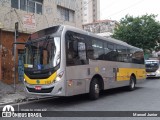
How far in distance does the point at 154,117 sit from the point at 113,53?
6257 mm

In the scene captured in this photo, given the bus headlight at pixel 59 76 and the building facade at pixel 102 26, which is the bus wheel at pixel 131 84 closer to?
the bus headlight at pixel 59 76

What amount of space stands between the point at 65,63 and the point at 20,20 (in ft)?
27.9

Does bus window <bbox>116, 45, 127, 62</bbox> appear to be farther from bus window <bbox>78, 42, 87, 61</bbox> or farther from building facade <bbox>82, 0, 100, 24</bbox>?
building facade <bbox>82, 0, 100, 24</bbox>

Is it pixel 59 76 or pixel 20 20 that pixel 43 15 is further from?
pixel 59 76

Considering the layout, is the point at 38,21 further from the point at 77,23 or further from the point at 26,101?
the point at 26,101

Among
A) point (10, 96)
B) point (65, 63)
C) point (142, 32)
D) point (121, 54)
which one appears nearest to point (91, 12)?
point (142, 32)

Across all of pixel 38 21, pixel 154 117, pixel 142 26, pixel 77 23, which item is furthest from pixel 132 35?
pixel 154 117

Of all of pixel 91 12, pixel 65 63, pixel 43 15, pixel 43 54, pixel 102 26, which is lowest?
pixel 65 63

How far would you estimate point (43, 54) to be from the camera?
400 inches

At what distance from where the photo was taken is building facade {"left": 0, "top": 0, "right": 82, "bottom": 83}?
52.7 feet

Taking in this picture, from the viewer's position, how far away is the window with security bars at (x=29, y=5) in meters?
17.3

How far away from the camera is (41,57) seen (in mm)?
10219

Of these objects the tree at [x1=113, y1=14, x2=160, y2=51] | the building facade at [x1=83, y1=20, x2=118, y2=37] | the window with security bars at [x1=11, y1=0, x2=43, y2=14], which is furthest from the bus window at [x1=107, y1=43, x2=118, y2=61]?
the building facade at [x1=83, y1=20, x2=118, y2=37]

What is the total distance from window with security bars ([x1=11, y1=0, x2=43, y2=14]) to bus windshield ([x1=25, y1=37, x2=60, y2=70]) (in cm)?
725
